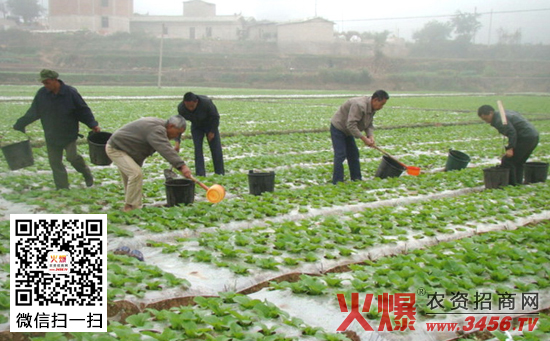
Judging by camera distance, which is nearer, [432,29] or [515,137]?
[515,137]

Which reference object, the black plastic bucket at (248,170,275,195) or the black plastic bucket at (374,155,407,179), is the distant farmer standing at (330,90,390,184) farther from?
the black plastic bucket at (248,170,275,195)

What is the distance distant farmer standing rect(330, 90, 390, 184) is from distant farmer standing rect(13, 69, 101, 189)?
365 cm

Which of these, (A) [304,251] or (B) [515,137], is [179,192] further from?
(B) [515,137]

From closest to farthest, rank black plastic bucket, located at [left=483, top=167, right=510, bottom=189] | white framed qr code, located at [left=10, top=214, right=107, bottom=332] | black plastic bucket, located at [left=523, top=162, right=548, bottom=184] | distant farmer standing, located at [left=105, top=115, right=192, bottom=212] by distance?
1. white framed qr code, located at [left=10, top=214, right=107, bottom=332]
2. distant farmer standing, located at [left=105, top=115, right=192, bottom=212]
3. black plastic bucket, located at [left=483, top=167, right=510, bottom=189]
4. black plastic bucket, located at [left=523, top=162, right=548, bottom=184]

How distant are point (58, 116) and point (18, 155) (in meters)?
1.09

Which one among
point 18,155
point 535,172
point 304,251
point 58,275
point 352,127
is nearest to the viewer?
point 58,275

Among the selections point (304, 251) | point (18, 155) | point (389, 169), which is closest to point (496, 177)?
point (389, 169)

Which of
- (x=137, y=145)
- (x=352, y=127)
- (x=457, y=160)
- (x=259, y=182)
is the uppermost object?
(x=352, y=127)

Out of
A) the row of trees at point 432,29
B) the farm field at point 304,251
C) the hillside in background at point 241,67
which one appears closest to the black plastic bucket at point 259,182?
the farm field at point 304,251

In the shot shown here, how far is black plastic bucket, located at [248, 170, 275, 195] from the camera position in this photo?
7755 mm

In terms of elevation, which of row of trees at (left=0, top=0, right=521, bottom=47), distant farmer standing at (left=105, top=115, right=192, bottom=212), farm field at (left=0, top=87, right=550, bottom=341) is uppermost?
row of trees at (left=0, top=0, right=521, bottom=47)

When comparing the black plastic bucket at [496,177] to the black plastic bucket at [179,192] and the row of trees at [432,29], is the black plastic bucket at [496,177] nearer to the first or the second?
the black plastic bucket at [179,192]

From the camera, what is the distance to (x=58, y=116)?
24.3 ft

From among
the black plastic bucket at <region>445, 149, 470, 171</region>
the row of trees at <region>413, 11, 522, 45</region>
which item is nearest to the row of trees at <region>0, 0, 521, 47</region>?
the row of trees at <region>413, 11, 522, 45</region>
